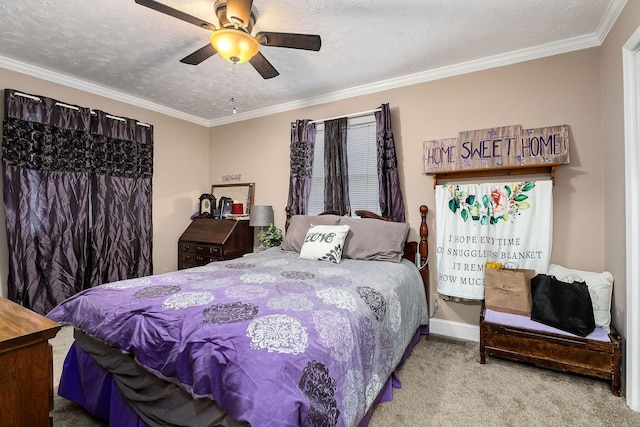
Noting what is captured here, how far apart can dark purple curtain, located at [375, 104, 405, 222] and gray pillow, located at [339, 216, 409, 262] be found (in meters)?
0.21

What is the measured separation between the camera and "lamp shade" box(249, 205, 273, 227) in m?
3.63

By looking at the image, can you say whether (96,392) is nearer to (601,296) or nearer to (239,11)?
(239,11)

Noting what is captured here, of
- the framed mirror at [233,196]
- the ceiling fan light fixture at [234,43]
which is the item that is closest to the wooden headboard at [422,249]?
the ceiling fan light fixture at [234,43]

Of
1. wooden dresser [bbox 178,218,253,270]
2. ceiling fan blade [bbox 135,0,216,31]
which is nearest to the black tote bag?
ceiling fan blade [bbox 135,0,216,31]

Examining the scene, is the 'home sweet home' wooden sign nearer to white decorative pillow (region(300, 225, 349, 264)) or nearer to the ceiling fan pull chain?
white decorative pillow (region(300, 225, 349, 264))

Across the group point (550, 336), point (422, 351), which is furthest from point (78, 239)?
point (550, 336)

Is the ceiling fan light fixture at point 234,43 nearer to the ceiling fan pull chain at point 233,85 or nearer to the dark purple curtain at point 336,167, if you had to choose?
the ceiling fan pull chain at point 233,85

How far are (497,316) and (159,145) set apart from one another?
4227mm

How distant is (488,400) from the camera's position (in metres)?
1.82

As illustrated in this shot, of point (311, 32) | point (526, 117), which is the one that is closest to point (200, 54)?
point (311, 32)

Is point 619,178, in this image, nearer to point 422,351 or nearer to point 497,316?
point 497,316

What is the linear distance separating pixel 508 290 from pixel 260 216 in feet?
8.63

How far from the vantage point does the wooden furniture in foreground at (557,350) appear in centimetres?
186

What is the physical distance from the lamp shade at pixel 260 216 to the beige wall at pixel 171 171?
4.16 ft
